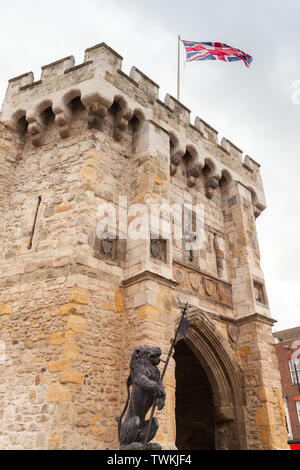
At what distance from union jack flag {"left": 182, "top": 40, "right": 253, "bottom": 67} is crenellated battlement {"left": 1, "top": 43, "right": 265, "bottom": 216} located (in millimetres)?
1760

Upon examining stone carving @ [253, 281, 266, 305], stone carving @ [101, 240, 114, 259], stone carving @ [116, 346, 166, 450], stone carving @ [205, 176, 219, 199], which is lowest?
stone carving @ [116, 346, 166, 450]

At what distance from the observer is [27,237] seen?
806cm

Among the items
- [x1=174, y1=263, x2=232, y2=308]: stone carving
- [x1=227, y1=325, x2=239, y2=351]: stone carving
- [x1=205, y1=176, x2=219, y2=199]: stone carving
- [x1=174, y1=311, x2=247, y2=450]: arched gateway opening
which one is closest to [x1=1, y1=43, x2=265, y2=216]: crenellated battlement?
[x1=205, y1=176, x2=219, y2=199]: stone carving

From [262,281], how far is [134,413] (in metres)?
6.86

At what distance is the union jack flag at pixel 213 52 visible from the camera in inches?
462

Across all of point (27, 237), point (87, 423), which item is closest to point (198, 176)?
point (27, 237)

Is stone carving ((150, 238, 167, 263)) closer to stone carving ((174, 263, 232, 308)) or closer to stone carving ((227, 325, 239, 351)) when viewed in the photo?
stone carving ((174, 263, 232, 308))

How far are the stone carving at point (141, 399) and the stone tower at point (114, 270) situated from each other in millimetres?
1735

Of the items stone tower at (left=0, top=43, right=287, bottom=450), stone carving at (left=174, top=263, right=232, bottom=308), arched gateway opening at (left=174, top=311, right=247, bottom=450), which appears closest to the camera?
stone tower at (left=0, top=43, right=287, bottom=450)

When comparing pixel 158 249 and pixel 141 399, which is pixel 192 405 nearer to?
pixel 158 249

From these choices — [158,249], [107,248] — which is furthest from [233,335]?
[107,248]

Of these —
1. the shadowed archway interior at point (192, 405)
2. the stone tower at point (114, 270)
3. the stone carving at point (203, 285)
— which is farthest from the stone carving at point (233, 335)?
the shadowed archway interior at point (192, 405)

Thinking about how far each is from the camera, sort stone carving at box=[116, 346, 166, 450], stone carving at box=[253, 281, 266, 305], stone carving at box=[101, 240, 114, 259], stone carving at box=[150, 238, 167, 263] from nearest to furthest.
→ stone carving at box=[116, 346, 166, 450]
stone carving at box=[101, 240, 114, 259]
stone carving at box=[150, 238, 167, 263]
stone carving at box=[253, 281, 266, 305]

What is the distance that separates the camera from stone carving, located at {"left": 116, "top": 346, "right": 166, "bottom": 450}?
4.52 metres
